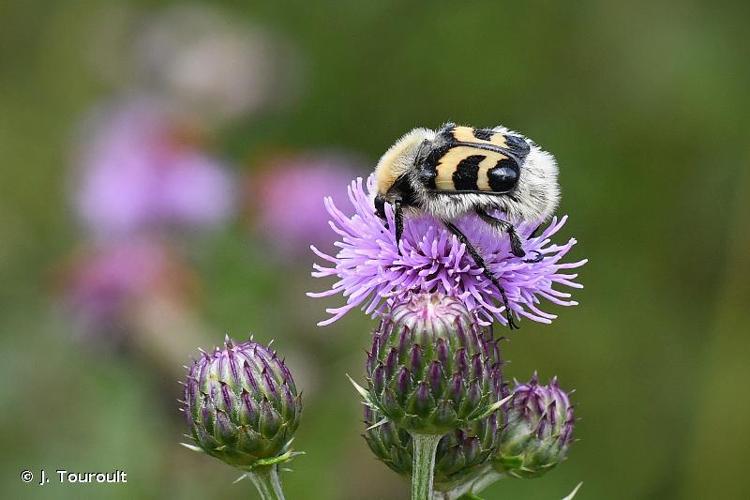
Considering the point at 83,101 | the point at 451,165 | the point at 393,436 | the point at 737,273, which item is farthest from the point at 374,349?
the point at 83,101

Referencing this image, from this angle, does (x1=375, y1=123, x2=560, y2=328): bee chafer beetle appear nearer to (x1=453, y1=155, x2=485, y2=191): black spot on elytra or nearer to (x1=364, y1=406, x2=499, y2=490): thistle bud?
(x1=453, y1=155, x2=485, y2=191): black spot on elytra

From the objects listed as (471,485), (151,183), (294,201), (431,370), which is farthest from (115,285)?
(431,370)

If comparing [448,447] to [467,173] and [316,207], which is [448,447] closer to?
[467,173]

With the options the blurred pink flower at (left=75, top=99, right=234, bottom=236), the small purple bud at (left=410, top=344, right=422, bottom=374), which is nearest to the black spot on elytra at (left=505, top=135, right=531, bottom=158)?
the small purple bud at (left=410, top=344, right=422, bottom=374)

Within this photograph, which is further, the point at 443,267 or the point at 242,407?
the point at 443,267

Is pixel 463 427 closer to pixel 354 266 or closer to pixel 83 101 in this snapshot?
pixel 354 266
